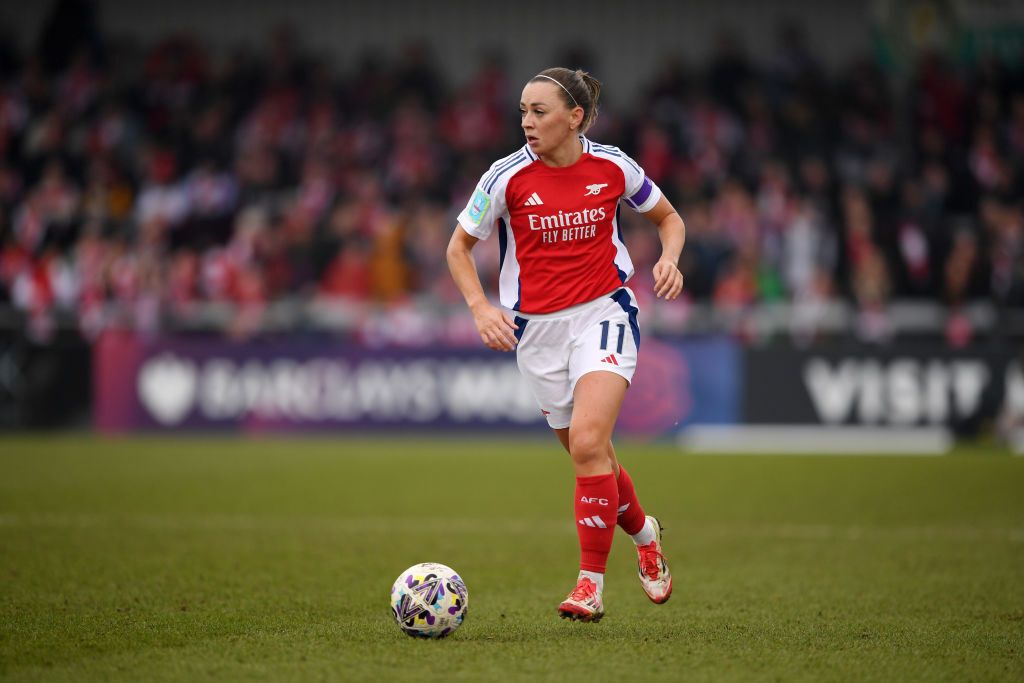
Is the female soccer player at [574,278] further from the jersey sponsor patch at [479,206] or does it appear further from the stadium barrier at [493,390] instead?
the stadium barrier at [493,390]

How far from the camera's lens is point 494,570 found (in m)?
7.40

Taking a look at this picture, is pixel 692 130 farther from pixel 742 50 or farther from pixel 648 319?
pixel 648 319

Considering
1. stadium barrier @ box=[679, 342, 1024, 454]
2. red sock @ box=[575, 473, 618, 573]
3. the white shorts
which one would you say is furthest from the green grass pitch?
stadium barrier @ box=[679, 342, 1024, 454]

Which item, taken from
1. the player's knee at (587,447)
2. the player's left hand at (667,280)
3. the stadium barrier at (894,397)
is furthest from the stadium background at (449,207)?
the player's knee at (587,447)

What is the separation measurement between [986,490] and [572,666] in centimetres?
789

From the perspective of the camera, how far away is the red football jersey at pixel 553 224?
598 cm

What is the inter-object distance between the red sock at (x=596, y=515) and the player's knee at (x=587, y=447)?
0.08 m

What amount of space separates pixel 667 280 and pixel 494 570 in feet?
7.70

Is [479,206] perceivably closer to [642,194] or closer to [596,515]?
[642,194]

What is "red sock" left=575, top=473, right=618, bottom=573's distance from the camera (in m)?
5.76

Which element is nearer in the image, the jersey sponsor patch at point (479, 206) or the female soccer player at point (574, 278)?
the female soccer player at point (574, 278)

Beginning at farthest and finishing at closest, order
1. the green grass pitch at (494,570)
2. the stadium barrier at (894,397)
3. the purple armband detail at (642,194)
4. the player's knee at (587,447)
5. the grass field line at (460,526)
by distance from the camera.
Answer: the stadium barrier at (894,397), the grass field line at (460,526), the purple armband detail at (642,194), the player's knee at (587,447), the green grass pitch at (494,570)

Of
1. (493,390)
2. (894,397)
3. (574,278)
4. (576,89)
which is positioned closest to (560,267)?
(574,278)

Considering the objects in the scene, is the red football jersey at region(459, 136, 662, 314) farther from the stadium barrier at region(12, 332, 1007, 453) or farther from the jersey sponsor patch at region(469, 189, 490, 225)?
the stadium barrier at region(12, 332, 1007, 453)
